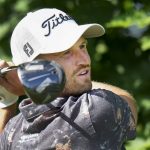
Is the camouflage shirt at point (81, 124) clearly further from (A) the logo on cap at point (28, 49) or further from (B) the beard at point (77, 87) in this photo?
(A) the logo on cap at point (28, 49)

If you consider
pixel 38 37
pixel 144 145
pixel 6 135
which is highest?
pixel 38 37

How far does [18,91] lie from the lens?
3086mm

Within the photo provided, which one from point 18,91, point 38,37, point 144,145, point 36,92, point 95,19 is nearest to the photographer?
point 36,92

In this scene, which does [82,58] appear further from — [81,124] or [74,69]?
[81,124]

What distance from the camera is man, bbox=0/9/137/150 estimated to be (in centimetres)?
268

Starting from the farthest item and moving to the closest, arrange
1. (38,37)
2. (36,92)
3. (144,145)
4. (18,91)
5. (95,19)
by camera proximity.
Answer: (95,19) < (144,145) < (18,91) < (38,37) < (36,92)

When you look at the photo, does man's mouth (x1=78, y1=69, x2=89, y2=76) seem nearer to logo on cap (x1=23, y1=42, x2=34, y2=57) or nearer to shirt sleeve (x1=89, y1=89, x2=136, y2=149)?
shirt sleeve (x1=89, y1=89, x2=136, y2=149)

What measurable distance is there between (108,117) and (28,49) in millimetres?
373

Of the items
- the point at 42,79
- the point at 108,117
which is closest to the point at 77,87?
the point at 108,117

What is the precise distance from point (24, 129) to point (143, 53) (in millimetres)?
2406

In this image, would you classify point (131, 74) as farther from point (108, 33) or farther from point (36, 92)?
point (36, 92)

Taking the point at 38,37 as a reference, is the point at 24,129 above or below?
below

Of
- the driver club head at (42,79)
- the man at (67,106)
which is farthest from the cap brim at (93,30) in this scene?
the driver club head at (42,79)

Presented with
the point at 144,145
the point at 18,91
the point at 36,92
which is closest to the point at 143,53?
the point at 144,145
